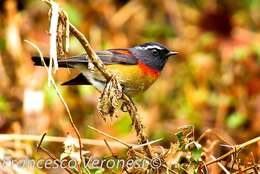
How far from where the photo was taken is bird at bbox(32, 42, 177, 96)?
5891mm

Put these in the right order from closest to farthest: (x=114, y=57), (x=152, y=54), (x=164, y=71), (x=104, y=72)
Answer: (x=104, y=72), (x=114, y=57), (x=152, y=54), (x=164, y=71)

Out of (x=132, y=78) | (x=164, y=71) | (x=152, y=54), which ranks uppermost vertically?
(x=152, y=54)

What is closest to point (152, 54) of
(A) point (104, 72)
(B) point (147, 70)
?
(B) point (147, 70)

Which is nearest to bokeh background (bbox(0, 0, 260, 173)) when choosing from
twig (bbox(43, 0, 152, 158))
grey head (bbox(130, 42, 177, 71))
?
grey head (bbox(130, 42, 177, 71))

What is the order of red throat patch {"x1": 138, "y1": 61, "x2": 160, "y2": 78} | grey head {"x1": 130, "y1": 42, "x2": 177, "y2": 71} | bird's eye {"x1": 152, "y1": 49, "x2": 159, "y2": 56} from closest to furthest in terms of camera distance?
1. red throat patch {"x1": 138, "y1": 61, "x2": 160, "y2": 78}
2. grey head {"x1": 130, "y1": 42, "x2": 177, "y2": 71}
3. bird's eye {"x1": 152, "y1": 49, "x2": 159, "y2": 56}

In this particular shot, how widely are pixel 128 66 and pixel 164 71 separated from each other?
437 centimetres

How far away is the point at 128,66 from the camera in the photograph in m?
6.36

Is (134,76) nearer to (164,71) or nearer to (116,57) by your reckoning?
(116,57)

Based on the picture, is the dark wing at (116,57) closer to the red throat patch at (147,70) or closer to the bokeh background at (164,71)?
the red throat patch at (147,70)

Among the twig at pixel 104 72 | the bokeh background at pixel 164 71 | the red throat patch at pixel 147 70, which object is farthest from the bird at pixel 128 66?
the bokeh background at pixel 164 71

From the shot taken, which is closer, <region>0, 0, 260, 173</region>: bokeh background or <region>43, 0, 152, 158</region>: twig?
<region>43, 0, 152, 158</region>: twig

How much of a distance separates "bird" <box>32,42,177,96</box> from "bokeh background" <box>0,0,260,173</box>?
171cm

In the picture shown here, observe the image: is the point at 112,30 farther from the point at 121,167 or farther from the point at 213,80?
the point at 121,167

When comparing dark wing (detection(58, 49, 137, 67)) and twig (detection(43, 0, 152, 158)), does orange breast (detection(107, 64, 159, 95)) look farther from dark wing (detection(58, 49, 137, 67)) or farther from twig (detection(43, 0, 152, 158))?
twig (detection(43, 0, 152, 158))
